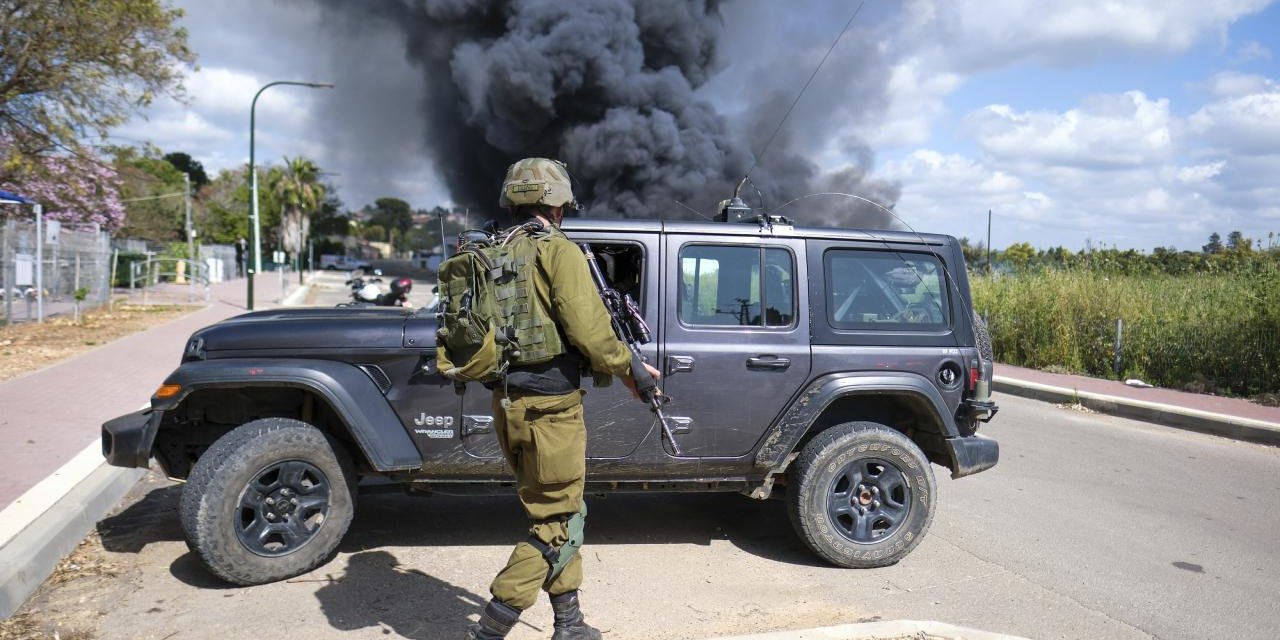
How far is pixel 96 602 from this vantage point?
11.8ft

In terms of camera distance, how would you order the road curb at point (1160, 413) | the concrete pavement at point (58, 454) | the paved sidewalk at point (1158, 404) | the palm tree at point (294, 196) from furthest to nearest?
the palm tree at point (294, 196) → the paved sidewalk at point (1158, 404) → the road curb at point (1160, 413) → the concrete pavement at point (58, 454)

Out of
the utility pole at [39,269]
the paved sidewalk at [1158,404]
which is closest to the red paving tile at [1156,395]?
the paved sidewalk at [1158,404]

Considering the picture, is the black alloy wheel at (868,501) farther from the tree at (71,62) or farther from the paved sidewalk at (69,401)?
the tree at (71,62)

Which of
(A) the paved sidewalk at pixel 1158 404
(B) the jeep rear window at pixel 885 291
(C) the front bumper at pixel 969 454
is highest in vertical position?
(B) the jeep rear window at pixel 885 291

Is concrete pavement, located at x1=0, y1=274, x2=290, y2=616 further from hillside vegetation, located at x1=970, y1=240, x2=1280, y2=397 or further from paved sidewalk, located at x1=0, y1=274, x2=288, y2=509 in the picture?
hillside vegetation, located at x1=970, y1=240, x2=1280, y2=397

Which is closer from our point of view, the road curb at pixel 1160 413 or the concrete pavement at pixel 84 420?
the concrete pavement at pixel 84 420

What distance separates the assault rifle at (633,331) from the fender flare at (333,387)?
1127 millimetres

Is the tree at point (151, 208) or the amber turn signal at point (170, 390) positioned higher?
the tree at point (151, 208)

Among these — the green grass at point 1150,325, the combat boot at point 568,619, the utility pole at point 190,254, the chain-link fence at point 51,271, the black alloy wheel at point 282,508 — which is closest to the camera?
the combat boot at point 568,619

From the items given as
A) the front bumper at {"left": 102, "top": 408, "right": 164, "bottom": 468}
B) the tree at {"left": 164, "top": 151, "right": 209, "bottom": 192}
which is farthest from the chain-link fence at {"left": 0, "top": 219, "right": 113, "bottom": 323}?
the tree at {"left": 164, "top": 151, "right": 209, "bottom": 192}

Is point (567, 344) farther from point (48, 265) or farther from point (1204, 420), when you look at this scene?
point (48, 265)

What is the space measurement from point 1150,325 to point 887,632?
10494mm

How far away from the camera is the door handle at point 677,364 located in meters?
4.02

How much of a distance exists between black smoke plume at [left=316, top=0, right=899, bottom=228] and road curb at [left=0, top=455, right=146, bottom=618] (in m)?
18.4
